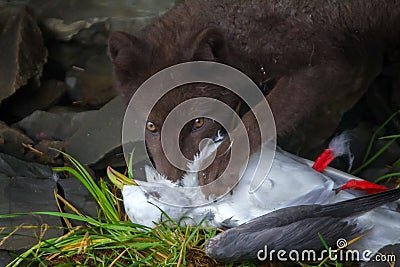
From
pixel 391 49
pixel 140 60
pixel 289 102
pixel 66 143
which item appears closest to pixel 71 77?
pixel 66 143

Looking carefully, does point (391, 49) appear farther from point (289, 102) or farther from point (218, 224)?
point (218, 224)

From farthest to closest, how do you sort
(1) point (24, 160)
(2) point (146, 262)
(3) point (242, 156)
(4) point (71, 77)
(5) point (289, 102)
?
1. (4) point (71, 77)
2. (1) point (24, 160)
3. (5) point (289, 102)
4. (3) point (242, 156)
5. (2) point (146, 262)

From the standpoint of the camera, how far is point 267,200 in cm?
372

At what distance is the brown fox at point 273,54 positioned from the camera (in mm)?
4137

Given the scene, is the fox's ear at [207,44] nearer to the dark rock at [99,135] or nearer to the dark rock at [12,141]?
the dark rock at [99,135]

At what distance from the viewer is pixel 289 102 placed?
4.30 metres

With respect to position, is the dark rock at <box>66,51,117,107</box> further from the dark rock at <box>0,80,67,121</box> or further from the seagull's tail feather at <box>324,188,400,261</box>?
the seagull's tail feather at <box>324,188,400,261</box>

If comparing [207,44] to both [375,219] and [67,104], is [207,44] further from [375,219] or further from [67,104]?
[67,104]

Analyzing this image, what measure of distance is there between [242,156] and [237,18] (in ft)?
3.09

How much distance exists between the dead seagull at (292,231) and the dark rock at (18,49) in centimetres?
219

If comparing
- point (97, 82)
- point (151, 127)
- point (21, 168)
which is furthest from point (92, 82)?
point (151, 127)

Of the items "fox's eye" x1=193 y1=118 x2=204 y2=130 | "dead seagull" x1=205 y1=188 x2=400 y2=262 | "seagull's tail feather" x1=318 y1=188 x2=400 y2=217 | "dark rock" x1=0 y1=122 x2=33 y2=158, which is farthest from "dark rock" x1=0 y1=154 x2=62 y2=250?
"seagull's tail feather" x1=318 y1=188 x2=400 y2=217

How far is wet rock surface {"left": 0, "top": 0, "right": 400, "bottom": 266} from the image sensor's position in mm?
4379

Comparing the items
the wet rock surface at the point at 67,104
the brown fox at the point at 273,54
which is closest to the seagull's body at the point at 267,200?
the brown fox at the point at 273,54
